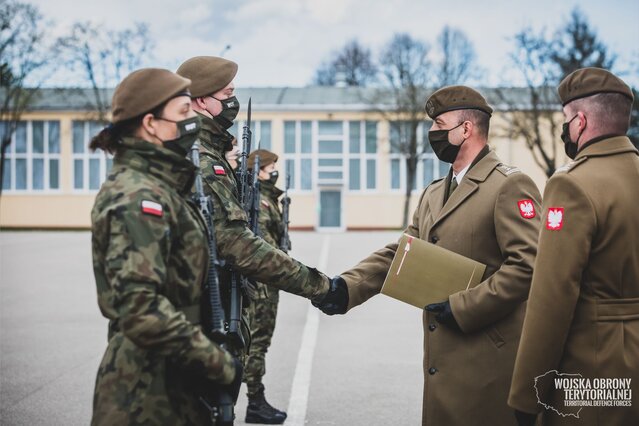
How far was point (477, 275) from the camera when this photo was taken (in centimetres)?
371

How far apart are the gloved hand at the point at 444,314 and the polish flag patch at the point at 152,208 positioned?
161cm

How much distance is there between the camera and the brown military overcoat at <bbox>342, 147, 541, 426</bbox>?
361 cm

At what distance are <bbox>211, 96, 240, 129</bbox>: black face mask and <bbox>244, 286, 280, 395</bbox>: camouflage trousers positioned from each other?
7.46ft

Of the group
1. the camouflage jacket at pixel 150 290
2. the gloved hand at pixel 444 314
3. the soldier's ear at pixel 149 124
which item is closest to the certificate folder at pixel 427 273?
the gloved hand at pixel 444 314

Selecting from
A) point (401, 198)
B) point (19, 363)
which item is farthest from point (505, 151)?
point (19, 363)

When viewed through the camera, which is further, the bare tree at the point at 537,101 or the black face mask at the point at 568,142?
the bare tree at the point at 537,101

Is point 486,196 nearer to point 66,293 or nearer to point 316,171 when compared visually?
point 66,293

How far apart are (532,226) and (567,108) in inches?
28.1

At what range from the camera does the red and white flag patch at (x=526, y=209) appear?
3.66 m

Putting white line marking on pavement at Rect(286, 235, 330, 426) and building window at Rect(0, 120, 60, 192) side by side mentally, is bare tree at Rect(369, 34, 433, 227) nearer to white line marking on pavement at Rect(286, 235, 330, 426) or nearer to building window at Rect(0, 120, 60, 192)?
building window at Rect(0, 120, 60, 192)

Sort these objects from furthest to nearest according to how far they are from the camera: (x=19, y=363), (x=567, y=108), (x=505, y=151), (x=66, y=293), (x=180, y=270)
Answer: (x=505, y=151) < (x=66, y=293) < (x=19, y=363) < (x=567, y=108) < (x=180, y=270)

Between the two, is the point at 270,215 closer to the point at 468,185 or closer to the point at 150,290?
the point at 468,185

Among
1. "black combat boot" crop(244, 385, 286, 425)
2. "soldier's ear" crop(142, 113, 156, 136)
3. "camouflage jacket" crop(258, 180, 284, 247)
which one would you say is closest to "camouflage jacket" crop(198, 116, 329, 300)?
"soldier's ear" crop(142, 113, 156, 136)
